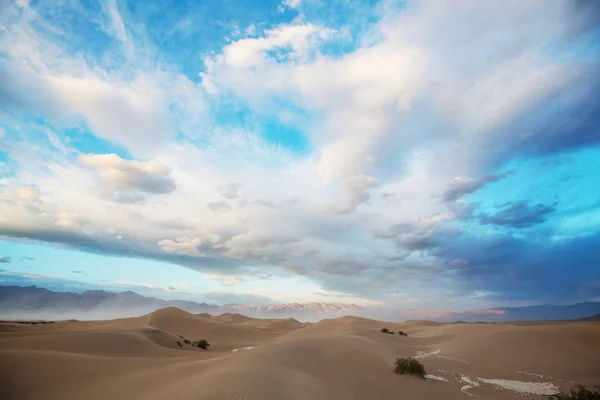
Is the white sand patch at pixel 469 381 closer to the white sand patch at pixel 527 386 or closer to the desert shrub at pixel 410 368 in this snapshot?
the white sand patch at pixel 527 386

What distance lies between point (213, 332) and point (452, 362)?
40.6m

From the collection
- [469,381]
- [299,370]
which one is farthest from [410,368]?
[299,370]

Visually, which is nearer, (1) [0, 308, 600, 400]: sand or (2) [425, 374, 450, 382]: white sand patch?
(1) [0, 308, 600, 400]: sand

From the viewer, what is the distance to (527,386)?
46.7 feet

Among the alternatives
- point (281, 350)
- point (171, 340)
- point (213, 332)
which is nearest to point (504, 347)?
point (281, 350)

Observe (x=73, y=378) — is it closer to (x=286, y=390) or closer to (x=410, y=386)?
(x=286, y=390)

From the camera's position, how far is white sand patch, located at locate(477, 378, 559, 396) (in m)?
13.4

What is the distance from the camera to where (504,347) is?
22.2m

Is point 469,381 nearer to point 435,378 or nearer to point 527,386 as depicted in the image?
point 435,378

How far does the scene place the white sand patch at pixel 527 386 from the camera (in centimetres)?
1341

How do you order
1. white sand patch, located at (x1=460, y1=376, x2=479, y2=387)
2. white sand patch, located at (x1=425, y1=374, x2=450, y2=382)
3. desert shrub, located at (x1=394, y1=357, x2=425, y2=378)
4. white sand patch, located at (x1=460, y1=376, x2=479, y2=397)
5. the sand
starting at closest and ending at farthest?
the sand
white sand patch, located at (x1=460, y1=376, x2=479, y2=397)
white sand patch, located at (x1=460, y1=376, x2=479, y2=387)
white sand patch, located at (x1=425, y1=374, x2=450, y2=382)
desert shrub, located at (x1=394, y1=357, x2=425, y2=378)

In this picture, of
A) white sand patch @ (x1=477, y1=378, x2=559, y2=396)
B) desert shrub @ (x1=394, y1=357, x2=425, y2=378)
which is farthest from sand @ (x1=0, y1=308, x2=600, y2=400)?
desert shrub @ (x1=394, y1=357, x2=425, y2=378)

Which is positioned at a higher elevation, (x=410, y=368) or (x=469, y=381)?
(x=410, y=368)

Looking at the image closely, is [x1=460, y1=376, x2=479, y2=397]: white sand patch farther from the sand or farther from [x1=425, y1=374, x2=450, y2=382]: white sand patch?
[x1=425, y1=374, x2=450, y2=382]: white sand patch
